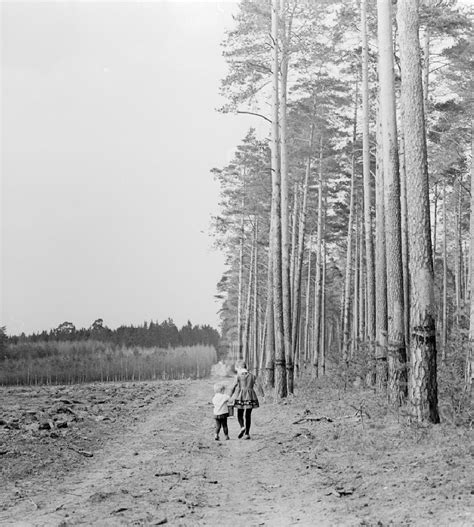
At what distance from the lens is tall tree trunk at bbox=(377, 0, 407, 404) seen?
1145cm

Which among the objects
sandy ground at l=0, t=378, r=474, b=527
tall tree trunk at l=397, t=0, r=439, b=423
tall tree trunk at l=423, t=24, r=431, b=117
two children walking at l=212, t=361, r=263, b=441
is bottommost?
sandy ground at l=0, t=378, r=474, b=527

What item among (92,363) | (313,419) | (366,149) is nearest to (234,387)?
(313,419)

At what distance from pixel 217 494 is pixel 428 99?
19.4 metres

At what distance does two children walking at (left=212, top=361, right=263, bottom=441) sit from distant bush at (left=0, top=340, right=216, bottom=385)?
188 feet

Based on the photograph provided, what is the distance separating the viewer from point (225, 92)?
20984 millimetres

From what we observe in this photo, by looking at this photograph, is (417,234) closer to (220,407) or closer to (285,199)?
(220,407)

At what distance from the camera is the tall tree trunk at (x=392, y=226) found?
37.6ft

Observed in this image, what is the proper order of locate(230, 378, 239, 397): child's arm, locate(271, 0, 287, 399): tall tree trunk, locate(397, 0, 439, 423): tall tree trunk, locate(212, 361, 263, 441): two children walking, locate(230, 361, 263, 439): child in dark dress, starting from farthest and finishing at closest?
locate(271, 0, 287, 399): tall tree trunk, locate(230, 378, 239, 397): child's arm, locate(230, 361, 263, 439): child in dark dress, locate(212, 361, 263, 441): two children walking, locate(397, 0, 439, 423): tall tree trunk

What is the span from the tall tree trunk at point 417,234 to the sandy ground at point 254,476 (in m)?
0.67

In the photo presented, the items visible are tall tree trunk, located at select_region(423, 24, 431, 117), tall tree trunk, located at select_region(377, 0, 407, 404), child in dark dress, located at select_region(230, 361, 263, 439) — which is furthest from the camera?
tall tree trunk, located at select_region(423, 24, 431, 117)

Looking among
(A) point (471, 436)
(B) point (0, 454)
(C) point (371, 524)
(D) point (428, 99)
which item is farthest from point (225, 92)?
(C) point (371, 524)

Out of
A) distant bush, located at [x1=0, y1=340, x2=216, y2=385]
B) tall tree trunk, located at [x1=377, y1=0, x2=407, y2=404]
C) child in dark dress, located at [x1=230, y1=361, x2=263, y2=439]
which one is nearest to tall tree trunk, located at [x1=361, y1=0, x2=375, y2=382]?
tall tree trunk, located at [x1=377, y1=0, x2=407, y2=404]

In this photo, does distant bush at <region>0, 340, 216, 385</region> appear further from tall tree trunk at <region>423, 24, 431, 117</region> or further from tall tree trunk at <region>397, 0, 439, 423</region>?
tall tree trunk at <region>397, 0, 439, 423</region>

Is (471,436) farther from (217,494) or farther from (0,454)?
(0,454)
